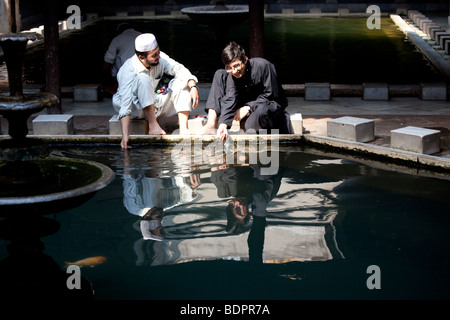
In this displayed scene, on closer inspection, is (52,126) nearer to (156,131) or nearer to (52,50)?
(156,131)

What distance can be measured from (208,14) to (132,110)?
7.35m

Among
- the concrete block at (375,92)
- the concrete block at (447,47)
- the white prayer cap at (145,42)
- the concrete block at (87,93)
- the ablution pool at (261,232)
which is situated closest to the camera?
the ablution pool at (261,232)

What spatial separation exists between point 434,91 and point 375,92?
2.65 ft

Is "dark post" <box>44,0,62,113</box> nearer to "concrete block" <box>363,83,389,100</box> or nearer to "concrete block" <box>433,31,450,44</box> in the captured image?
"concrete block" <box>363,83,389,100</box>

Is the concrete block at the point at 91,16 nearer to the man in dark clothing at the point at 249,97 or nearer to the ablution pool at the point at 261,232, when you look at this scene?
the man in dark clothing at the point at 249,97

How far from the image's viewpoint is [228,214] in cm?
586

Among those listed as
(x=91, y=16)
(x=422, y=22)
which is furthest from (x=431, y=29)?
(x=91, y=16)

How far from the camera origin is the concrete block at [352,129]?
7716 mm

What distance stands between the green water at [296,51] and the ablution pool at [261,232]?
225 inches

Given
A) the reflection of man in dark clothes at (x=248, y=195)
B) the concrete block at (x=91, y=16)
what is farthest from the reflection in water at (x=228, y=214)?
the concrete block at (x=91, y=16)

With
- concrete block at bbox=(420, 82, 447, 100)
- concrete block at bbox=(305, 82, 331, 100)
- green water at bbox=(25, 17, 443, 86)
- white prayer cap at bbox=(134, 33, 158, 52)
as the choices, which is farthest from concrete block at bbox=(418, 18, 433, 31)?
white prayer cap at bbox=(134, 33, 158, 52)

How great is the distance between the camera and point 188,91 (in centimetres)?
812
